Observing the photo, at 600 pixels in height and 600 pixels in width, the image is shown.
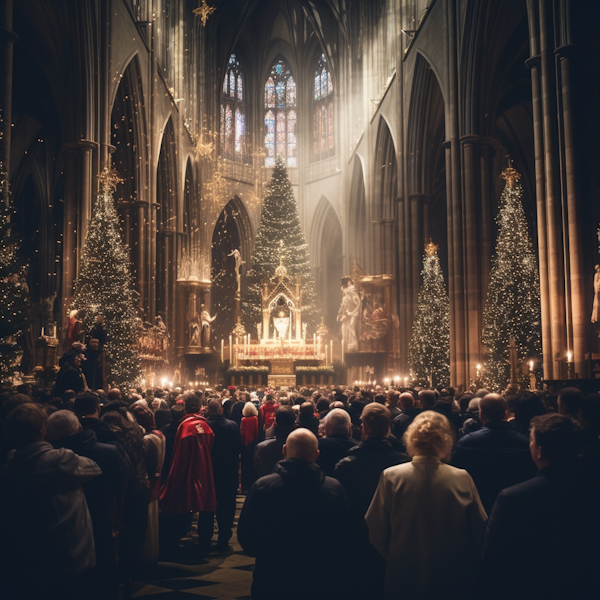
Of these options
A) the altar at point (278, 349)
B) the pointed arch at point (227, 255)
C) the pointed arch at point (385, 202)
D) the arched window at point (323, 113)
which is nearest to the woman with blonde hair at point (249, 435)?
the altar at point (278, 349)

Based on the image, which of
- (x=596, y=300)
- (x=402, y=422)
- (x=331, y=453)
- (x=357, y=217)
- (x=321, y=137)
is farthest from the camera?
(x=321, y=137)

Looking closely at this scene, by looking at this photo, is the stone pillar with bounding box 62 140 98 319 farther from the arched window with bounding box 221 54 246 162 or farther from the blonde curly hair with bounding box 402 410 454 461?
the arched window with bounding box 221 54 246 162

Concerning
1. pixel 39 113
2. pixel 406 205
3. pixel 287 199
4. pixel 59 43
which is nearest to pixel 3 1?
pixel 59 43

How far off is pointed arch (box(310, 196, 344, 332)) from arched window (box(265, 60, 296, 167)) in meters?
4.36

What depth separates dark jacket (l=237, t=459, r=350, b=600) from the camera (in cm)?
347

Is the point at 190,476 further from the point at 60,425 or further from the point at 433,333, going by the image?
the point at 433,333

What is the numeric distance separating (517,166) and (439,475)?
98.2ft

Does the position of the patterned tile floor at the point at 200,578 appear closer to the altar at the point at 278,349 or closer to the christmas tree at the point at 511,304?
the christmas tree at the point at 511,304

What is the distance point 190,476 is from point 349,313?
22.8m

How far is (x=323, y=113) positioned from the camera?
4509cm

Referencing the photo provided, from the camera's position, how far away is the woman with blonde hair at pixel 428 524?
3.33 m

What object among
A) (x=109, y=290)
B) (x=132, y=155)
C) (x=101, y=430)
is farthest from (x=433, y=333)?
(x=101, y=430)

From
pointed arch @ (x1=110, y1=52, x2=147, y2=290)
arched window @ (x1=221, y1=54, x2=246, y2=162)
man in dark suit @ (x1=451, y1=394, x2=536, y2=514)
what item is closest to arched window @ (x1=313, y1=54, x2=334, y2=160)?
arched window @ (x1=221, y1=54, x2=246, y2=162)

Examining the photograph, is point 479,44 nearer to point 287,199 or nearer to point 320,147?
point 287,199
